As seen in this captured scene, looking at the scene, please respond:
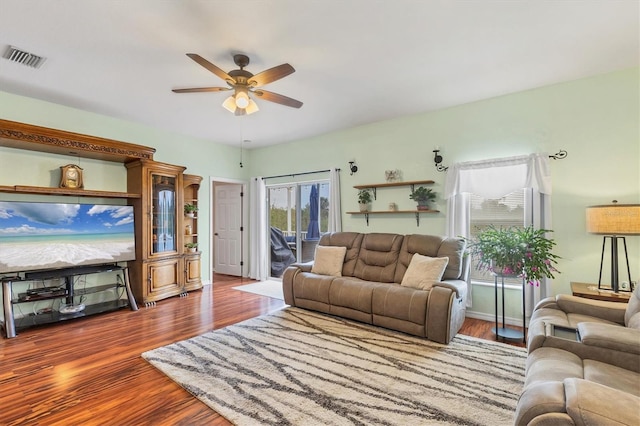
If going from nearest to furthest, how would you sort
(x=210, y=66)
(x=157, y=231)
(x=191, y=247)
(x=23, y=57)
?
(x=210, y=66) → (x=23, y=57) → (x=157, y=231) → (x=191, y=247)

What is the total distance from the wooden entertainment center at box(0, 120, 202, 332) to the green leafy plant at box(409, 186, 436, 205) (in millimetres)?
3652

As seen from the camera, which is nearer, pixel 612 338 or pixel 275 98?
pixel 612 338

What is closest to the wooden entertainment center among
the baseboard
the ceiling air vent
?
the ceiling air vent

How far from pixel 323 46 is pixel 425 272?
2505mm

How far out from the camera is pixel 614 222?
267 cm

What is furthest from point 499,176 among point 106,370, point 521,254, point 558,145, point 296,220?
point 106,370

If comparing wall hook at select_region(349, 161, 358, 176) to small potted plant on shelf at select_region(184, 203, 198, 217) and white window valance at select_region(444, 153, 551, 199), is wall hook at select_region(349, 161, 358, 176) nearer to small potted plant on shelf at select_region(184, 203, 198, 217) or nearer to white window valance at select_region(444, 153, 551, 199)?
white window valance at select_region(444, 153, 551, 199)

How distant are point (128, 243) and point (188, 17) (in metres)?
3.38

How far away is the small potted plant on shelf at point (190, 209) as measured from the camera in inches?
210

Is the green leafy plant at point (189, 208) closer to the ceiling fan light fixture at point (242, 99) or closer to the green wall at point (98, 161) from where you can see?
the green wall at point (98, 161)

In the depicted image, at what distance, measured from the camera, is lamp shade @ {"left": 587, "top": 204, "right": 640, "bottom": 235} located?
8.49 ft

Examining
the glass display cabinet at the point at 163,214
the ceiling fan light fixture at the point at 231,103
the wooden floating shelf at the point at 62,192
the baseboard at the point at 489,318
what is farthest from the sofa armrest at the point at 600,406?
the wooden floating shelf at the point at 62,192

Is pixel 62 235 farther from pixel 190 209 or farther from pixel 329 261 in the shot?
pixel 329 261

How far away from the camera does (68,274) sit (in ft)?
12.2
